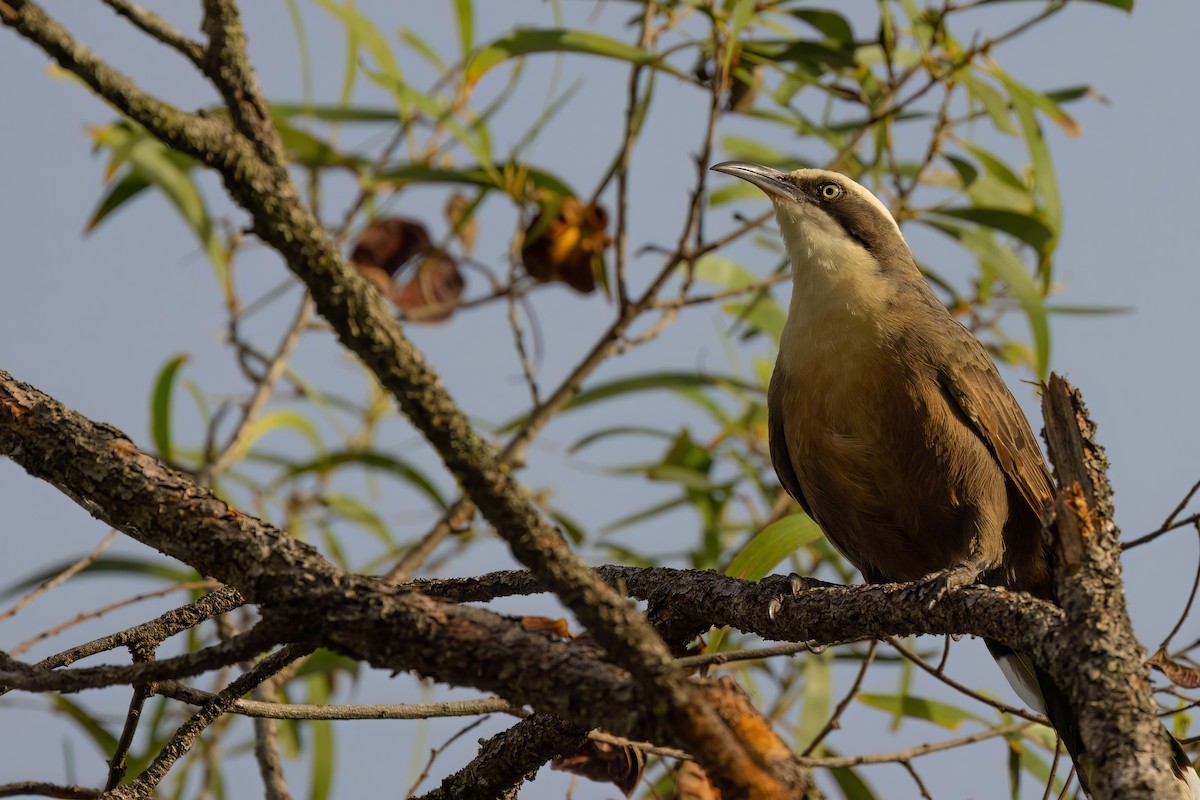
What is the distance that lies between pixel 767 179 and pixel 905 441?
138 cm

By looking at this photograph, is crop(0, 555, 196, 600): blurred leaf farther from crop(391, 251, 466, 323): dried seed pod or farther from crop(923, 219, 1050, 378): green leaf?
crop(923, 219, 1050, 378): green leaf

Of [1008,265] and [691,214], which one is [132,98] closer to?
[691,214]

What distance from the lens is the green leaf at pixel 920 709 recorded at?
13.8 feet

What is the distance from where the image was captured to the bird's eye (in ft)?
14.7

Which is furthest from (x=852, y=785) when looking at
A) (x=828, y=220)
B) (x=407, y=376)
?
(x=407, y=376)

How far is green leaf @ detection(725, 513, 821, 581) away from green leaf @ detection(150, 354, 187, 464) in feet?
7.99

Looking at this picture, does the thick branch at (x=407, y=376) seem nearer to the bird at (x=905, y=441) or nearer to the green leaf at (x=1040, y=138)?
the bird at (x=905, y=441)

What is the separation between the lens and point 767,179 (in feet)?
15.1

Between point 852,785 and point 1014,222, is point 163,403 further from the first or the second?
point 1014,222

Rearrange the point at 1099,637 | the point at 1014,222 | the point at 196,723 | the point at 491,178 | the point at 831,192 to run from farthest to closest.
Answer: the point at 491,178 < the point at 1014,222 < the point at 831,192 < the point at 196,723 < the point at 1099,637

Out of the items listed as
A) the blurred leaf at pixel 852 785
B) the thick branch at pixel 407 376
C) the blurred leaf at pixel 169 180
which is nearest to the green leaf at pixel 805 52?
the blurred leaf at pixel 169 180

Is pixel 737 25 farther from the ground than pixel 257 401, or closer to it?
farther from the ground

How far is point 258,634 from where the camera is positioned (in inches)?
61.6

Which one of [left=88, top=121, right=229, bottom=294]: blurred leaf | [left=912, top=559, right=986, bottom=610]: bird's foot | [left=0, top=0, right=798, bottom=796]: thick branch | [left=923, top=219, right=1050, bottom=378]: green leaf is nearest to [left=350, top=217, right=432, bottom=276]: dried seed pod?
[left=88, top=121, right=229, bottom=294]: blurred leaf
